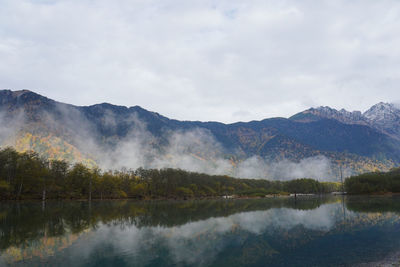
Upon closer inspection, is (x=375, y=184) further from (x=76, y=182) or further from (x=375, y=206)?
(x=76, y=182)

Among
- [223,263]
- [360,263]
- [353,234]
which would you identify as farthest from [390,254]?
[223,263]

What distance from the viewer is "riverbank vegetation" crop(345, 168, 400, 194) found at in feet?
482

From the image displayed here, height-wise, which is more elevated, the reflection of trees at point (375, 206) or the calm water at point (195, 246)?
the calm water at point (195, 246)

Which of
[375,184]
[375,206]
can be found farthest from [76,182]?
[375,184]

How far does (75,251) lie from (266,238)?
18.8 meters

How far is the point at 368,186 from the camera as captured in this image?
15300cm

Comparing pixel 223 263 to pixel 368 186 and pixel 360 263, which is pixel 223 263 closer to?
pixel 360 263

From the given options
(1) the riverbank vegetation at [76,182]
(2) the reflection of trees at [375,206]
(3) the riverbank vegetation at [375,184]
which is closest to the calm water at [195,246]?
(2) the reflection of trees at [375,206]

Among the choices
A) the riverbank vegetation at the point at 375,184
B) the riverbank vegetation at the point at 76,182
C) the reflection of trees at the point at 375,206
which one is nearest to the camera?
the reflection of trees at the point at 375,206

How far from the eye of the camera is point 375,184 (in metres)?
154

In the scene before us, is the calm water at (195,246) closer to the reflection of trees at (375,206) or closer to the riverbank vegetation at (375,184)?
the reflection of trees at (375,206)

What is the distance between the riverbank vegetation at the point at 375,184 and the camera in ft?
482

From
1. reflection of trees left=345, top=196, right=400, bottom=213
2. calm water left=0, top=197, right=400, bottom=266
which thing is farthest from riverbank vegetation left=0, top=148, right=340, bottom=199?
reflection of trees left=345, top=196, right=400, bottom=213

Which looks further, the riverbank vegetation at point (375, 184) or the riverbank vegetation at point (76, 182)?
the riverbank vegetation at point (375, 184)
